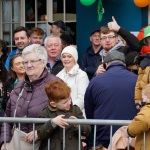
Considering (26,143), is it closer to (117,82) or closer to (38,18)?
(117,82)

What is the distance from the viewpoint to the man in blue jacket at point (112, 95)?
704 cm

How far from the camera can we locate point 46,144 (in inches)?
265

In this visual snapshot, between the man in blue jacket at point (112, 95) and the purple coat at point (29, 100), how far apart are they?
542mm

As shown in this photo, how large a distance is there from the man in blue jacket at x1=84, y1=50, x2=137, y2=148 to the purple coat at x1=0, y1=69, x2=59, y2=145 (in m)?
0.54

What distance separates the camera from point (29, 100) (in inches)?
273

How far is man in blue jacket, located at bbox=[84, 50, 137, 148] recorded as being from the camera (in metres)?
7.04

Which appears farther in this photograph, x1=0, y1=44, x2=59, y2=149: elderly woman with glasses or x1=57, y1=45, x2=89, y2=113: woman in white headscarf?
x1=57, y1=45, x2=89, y2=113: woman in white headscarf

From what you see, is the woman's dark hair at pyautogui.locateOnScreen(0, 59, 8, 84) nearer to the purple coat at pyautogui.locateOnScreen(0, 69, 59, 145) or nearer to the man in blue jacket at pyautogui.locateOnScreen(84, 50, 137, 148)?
the purple coat at pyautogui.locateOnScreen(0, 69, 59, 145)

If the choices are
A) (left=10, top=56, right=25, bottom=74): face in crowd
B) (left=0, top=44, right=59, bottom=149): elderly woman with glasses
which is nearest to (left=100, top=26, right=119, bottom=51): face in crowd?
(left=10, top=56, right=25, bottom=74): face in crowd

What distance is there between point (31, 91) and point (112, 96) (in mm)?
880

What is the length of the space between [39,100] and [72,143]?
607 mm

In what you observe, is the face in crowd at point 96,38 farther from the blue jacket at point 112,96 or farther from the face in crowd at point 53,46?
the blue jacket at point 112,96

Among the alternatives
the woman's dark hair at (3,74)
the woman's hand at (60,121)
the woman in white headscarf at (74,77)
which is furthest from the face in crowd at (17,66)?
the woman's hand at (60,121)

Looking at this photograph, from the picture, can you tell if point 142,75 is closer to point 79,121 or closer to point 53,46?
point 79,121
